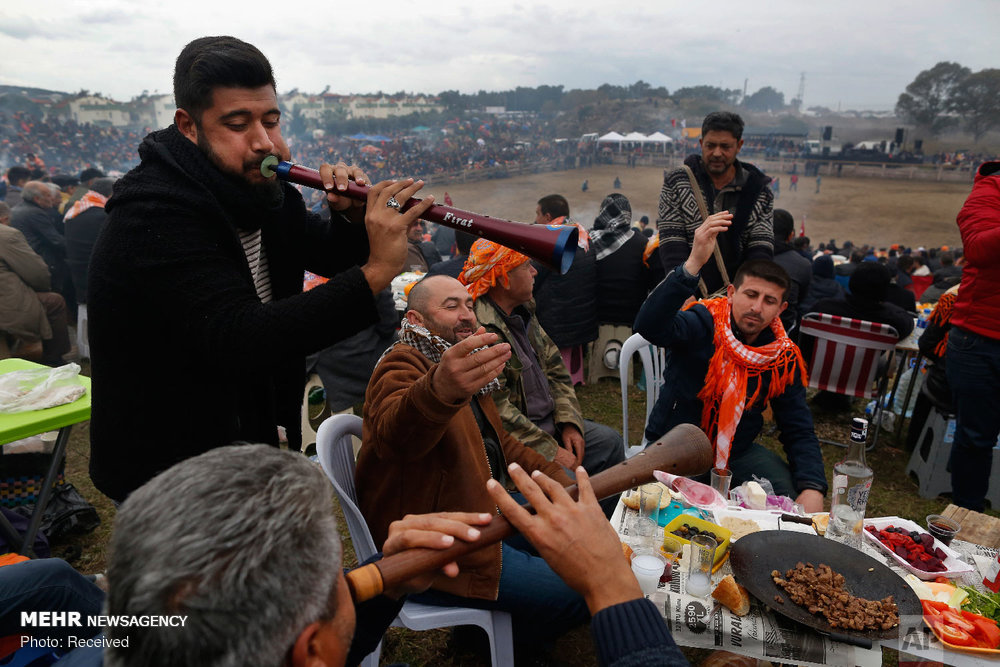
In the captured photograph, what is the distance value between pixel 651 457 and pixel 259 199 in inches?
53.0

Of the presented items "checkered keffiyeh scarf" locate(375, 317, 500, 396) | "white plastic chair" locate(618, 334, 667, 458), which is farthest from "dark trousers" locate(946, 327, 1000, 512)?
"checkered keffiyeh scarf" locate(375, 317, 500, 396)

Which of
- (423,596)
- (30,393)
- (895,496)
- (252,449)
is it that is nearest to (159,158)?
(252,449)

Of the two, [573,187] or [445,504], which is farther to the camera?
[573,187]

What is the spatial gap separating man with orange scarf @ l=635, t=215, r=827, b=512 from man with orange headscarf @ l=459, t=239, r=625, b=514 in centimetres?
70

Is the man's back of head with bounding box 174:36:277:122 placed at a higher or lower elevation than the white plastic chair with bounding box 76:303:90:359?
higher

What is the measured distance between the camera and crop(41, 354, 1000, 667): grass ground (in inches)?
118

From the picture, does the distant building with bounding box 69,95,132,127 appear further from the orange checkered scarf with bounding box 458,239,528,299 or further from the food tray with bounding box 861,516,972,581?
the food tray with bounding box 861,516,972,581

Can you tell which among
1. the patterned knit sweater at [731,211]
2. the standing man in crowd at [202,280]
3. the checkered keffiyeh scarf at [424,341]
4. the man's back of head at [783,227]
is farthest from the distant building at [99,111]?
the standing man in crowd at [202,280]

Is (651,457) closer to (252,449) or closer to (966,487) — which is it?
(252,449)

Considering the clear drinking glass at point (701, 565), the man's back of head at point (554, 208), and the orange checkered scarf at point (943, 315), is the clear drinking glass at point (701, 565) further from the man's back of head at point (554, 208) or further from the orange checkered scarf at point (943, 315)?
the man's back of head at point (554, 208)

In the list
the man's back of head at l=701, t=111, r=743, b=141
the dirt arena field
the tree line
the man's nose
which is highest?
the tree line

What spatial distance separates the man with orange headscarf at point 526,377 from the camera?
3395 mm

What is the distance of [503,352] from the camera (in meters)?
1.79

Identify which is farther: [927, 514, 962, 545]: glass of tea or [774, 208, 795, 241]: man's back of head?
[774, 208, 795, 241]: man's back of head
